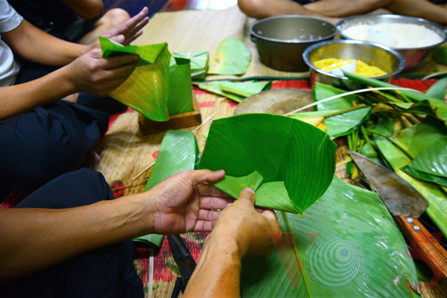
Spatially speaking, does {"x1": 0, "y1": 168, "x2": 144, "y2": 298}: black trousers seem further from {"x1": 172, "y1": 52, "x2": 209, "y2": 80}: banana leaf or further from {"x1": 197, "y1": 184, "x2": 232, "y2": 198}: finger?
{"x1": 172, "y1": 52, "x2": 209, "y2": 80}: banana leaf

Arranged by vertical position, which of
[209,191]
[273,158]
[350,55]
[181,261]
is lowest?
[181,261]

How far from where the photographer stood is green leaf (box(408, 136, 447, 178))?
2.80 feet

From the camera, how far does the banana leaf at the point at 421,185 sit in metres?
0.80

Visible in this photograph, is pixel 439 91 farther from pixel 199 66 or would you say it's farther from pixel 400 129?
pixel 199 66

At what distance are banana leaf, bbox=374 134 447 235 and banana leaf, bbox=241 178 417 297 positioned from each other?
140 millimetres

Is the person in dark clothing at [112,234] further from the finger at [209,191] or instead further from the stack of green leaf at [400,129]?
the stack of green leaf at [400,129]

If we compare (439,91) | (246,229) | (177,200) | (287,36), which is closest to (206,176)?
(177,200)

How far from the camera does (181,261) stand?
2.62 feet

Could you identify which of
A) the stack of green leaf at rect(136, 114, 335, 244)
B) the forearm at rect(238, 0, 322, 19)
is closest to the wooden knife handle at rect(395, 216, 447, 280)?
the stack of green leaf at rect(136, 114, 335, 244)

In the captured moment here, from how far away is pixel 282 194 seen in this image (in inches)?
26.2

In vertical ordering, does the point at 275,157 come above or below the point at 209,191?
above

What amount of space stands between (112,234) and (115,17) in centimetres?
160

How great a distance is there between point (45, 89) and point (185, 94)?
1.70ft

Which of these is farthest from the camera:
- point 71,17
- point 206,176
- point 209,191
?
point 71,17
